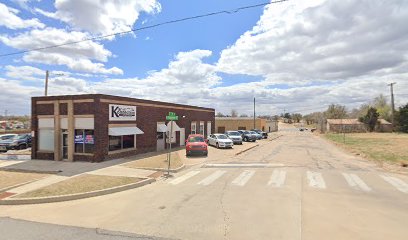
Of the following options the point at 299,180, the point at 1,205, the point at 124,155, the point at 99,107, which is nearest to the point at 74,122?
the point at 99,107

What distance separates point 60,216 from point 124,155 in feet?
43.5

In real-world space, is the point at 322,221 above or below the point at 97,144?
below

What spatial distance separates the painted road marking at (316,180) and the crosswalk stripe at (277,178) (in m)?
1.20

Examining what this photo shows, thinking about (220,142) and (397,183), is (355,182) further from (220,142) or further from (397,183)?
(220,142)

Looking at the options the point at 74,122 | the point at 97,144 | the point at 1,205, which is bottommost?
the point at 1,205

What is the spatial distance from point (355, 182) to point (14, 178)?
15654 mm

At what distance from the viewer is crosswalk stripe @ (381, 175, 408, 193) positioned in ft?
42.3

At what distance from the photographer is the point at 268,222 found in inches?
329

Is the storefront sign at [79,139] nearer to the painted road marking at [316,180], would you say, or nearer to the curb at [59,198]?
the curb at [59,198]

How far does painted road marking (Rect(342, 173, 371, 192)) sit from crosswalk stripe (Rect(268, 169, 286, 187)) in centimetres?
285

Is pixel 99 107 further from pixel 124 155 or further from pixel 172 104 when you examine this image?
pixel 172 104

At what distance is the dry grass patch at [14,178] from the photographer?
13.9 metres

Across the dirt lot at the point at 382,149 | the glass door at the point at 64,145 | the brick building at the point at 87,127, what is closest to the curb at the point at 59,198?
the brick building at the point at 87,127

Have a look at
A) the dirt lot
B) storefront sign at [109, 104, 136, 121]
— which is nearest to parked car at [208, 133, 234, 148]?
storefront sign at [109, 104, 136, 121]
